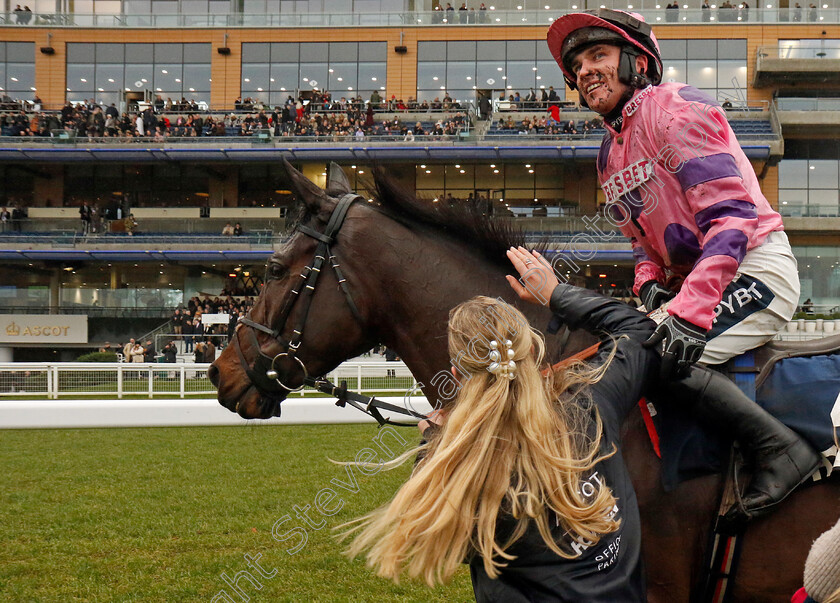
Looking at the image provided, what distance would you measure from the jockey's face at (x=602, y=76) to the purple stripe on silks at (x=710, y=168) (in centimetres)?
42

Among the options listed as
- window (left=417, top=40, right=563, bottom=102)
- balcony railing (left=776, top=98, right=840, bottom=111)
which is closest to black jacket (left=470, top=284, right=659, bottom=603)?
balcony railing (left=776, top=98, right=840, bottom=111)

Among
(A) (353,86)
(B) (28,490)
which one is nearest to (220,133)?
(A) (353,86)

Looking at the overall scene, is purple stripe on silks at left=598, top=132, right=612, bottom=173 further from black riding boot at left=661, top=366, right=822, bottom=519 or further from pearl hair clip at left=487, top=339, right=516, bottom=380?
pearl hair clip at left=487, top=339, right=516, bottom=380

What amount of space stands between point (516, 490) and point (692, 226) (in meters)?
1.14

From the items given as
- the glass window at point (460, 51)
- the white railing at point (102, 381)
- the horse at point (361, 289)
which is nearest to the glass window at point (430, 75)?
the glass window at point (460, 51)

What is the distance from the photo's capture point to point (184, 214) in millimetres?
31375

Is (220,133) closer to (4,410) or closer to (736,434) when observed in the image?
(4,410)

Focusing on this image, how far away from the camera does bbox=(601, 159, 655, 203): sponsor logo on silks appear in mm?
2348

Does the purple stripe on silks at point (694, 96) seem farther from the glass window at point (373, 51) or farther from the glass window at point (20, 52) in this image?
the glass window at point (20, 52)

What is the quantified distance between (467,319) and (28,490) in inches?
246

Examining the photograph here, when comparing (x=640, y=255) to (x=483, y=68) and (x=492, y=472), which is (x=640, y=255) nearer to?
(x=492, y=472)

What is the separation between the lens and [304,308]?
2656mm

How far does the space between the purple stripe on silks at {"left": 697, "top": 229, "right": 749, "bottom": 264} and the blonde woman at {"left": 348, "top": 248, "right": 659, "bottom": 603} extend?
1.78 feet

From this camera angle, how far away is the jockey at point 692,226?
1955 millimetres
